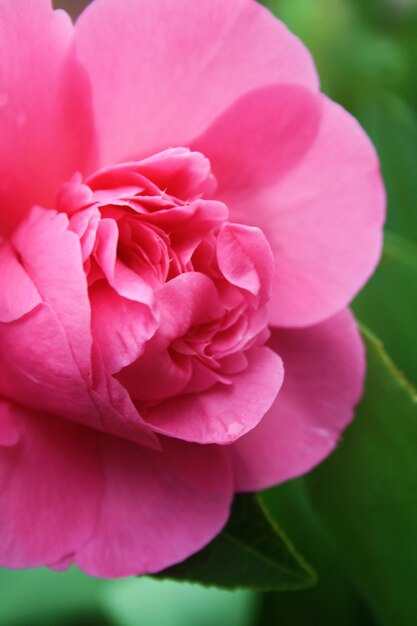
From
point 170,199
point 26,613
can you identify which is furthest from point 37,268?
point 26,613

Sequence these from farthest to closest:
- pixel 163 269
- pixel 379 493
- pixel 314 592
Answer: pixel 314 592, pixel 379 493, pixel 163 269

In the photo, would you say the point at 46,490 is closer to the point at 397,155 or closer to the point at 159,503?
the point at 159,503

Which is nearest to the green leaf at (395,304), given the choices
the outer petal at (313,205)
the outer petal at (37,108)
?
the outer petal at (313,205)

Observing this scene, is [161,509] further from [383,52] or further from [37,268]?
[383,52]

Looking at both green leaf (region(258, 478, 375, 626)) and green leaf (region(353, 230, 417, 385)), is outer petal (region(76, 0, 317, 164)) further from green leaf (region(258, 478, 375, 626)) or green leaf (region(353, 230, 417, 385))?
green leaf (region(258, 478, 375, 626))

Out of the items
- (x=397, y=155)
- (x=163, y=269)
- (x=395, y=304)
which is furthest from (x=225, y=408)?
(x=397, y=155)

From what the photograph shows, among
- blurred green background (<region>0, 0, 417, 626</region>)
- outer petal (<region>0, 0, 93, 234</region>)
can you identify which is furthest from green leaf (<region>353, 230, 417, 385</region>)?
outer petal (<region>0, 0, 93, 234</region>)

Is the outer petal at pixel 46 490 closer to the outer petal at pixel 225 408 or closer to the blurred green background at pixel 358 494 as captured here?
the outer petal at pixel 225 408
